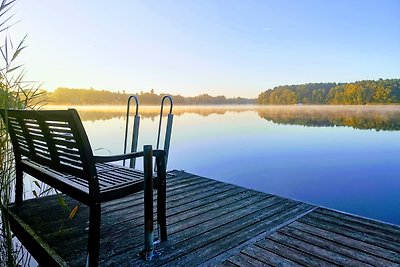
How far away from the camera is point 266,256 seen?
1.66m

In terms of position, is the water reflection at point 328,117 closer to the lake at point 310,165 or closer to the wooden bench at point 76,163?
the lake at point 310,165

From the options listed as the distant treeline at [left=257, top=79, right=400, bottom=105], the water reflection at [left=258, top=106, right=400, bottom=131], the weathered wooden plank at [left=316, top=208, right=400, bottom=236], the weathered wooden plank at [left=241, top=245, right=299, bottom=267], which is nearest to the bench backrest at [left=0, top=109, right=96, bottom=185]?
the weathered wooden plank at [left=241, top=245, right=299, bottom=267]

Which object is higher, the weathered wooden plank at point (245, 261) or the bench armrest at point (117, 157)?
the bench armrest at point (117, 157)

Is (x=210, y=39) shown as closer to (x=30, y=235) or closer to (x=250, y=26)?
(x=250, y=26)

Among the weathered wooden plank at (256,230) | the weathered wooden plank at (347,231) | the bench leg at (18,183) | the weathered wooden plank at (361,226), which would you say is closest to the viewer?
the weathered wooden plank at (256,230)

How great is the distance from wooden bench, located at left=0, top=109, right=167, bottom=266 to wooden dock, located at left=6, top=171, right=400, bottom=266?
9.8 inches

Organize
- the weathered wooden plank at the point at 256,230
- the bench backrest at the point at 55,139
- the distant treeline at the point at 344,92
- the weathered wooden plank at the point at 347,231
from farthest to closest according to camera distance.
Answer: the distant treeline at the point at 344,92 < the weathered wooden plank at the point at 347,231 < the weathered wooden plank at the point at 256,230 < the bench backrest at the point at 55,139

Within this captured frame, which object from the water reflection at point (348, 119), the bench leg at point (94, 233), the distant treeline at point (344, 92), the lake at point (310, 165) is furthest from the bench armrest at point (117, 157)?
the distant treeline at point (344, 92)

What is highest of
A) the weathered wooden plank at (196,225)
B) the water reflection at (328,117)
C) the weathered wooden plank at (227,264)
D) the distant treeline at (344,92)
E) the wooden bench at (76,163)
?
the distant treeline at (344,92)

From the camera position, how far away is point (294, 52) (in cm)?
2886

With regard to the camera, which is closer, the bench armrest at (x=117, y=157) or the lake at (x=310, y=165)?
the bench armrest at (x=117, y=157)

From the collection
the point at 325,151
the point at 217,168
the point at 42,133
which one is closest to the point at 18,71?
the point at 42,133

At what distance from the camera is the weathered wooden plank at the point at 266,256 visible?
158cm

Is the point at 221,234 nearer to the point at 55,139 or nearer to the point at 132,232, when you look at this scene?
the point at 132,232
